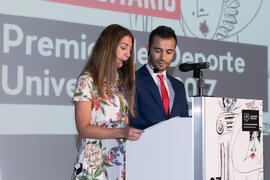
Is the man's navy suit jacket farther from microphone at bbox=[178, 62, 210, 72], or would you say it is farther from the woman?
microphone at bbox=[178, 62, 210, 72]

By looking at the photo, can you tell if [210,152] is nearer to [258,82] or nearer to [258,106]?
[258,106]

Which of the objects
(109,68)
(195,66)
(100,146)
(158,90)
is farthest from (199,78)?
(158,90)

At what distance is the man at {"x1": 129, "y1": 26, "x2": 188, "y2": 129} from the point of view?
246cm

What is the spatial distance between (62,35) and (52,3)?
23cm

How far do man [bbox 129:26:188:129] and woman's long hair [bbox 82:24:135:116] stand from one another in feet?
1.35

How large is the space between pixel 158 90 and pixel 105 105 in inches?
23.6

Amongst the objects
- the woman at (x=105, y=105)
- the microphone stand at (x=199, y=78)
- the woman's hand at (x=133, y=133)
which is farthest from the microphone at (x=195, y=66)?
the woman's hand at (x=133, y=133)

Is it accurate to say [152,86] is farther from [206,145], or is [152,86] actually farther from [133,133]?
[206,145]

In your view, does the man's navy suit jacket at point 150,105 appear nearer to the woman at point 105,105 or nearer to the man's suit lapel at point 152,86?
the man's suit lapel at point 152,86

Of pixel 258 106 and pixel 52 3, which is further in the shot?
pixel 52 3

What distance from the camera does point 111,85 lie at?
2023 mm

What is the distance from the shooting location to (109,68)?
2.02 meters

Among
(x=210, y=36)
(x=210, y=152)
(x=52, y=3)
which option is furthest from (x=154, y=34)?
(x=210, y=152)

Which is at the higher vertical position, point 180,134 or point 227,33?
point 227,33
